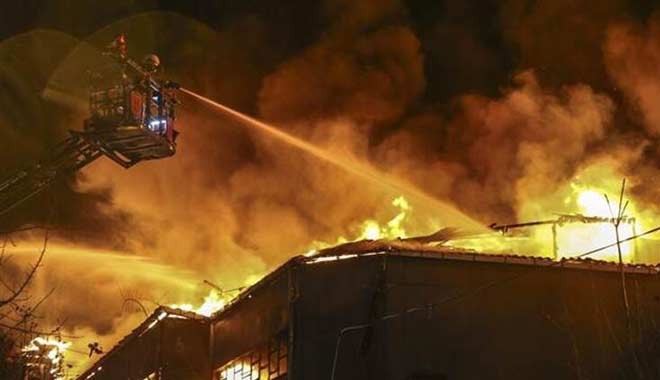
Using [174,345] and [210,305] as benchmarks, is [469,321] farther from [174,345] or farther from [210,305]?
[210,305]

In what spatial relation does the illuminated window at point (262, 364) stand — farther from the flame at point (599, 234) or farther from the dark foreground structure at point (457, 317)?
the flame at point (599, 234)

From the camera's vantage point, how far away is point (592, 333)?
19.0m

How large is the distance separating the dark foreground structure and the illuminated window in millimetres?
54

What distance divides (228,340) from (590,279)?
8.73 meters

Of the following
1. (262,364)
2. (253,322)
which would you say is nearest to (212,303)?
(253,322)

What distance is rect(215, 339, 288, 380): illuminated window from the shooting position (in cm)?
1967

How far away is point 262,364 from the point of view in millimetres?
20562

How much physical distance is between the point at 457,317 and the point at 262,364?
4.76m

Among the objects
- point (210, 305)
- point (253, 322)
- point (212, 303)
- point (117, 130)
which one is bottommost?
point (253, 322)

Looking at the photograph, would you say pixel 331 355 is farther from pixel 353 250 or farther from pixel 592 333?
pixel 592 333

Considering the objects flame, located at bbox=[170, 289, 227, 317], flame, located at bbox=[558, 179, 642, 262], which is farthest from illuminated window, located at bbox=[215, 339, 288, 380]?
flame, located at bbox=[558, 179, 642, 262]

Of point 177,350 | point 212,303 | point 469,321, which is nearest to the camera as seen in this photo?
point 469,321

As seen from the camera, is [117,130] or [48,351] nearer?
[117,130]

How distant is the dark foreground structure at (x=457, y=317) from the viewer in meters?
18.1
